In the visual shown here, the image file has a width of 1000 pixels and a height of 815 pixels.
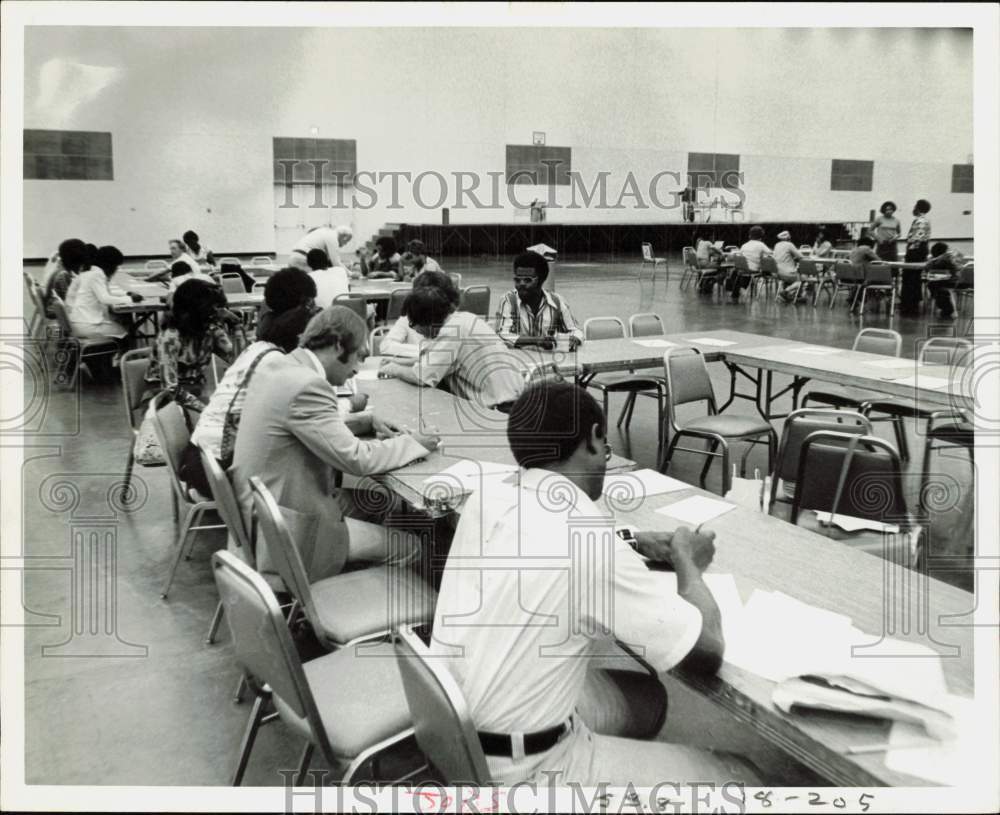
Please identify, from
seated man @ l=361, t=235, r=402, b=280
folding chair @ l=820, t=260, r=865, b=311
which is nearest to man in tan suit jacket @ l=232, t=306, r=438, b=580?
seated man @ l=361, t=235, r=402, b=280

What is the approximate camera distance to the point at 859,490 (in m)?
2.84

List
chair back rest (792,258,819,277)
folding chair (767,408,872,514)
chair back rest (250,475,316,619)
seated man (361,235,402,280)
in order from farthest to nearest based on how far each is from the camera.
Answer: chair back rest (792,258,819,277)
seated man (361,235,402,280)
folding chair (767,408,872,514)
chair back rest (250,475,316,619)

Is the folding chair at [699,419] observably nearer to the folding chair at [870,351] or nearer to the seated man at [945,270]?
the folding chair at [870,351]

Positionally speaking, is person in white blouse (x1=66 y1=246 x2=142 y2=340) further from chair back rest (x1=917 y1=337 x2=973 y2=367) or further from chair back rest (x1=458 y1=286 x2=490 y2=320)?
chair back rest (x1=917 y1=337 x2=973 y2=367)

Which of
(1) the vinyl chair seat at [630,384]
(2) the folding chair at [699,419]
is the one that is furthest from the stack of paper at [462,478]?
(1) the vinyl chair seat at [630,384]

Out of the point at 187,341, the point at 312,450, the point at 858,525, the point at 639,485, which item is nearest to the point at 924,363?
the point at 858,525

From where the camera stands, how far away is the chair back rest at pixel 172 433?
3.45 metres

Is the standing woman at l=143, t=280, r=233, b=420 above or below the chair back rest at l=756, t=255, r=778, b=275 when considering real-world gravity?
below

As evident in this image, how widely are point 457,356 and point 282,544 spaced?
2.07 m

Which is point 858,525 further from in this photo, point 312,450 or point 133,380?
point 133,380

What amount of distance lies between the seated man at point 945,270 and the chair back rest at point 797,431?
30.1 feet

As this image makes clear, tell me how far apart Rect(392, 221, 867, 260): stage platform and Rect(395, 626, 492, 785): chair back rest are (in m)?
15.2

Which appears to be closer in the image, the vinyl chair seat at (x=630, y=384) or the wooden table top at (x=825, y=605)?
the wooden table top at (x=825, y=605)

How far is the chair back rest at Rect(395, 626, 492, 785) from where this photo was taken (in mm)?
1427
